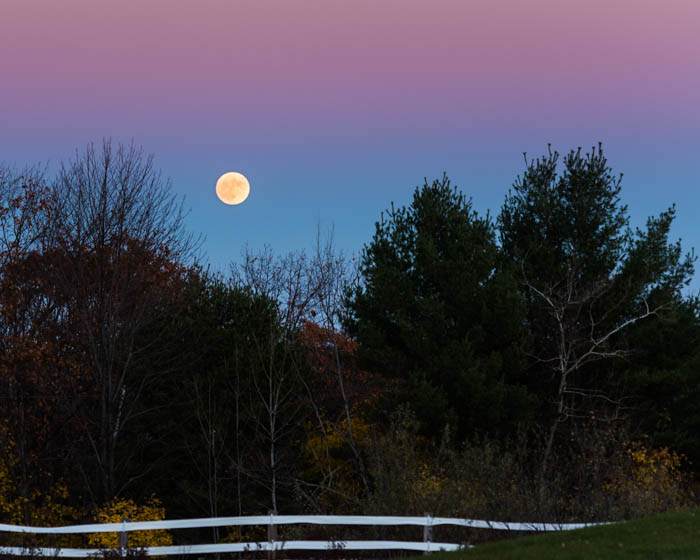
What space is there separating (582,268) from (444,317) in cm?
586

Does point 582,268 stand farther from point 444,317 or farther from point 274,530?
point 274,530

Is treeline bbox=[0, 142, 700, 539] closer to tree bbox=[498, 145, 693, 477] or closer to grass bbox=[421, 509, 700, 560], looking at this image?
tree bbox=[498, 145, 693, 477]

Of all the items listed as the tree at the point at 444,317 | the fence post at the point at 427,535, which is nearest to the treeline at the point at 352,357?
the tree at the point at 444,317

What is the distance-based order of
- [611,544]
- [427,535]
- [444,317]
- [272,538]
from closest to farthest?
1. [611,544]
2. [427,535]
3. [272,538]
4. [444,317]

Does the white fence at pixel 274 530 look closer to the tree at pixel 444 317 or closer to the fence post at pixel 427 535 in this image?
the fence post at pixel 427 535

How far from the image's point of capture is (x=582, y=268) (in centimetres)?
2756

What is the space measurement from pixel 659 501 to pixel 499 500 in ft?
14.8

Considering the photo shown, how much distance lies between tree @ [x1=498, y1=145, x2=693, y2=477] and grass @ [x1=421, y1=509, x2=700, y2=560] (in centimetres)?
1315

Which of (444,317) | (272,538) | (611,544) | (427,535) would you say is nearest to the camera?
(611,544)

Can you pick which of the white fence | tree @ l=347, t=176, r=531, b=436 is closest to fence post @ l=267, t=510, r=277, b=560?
the white fence

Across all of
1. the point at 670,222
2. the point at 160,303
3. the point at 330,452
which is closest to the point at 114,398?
the point at 160,303

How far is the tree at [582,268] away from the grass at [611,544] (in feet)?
43.1

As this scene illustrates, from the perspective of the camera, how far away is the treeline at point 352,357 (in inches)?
913

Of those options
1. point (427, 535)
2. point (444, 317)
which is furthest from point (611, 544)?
point (444, 317)
